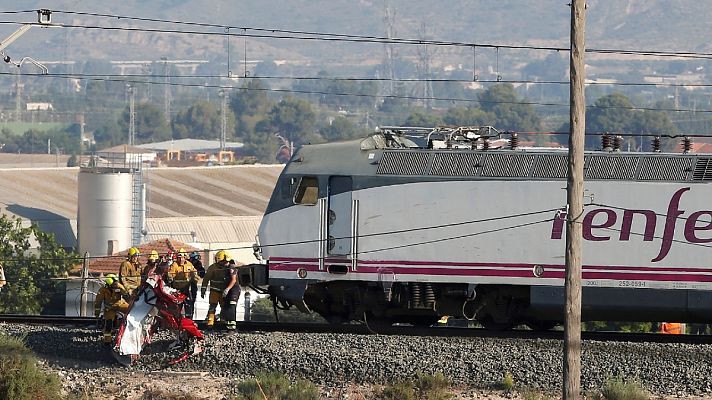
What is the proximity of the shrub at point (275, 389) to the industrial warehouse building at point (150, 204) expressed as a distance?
1349 inches

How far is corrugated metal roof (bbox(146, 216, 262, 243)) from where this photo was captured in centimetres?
9062

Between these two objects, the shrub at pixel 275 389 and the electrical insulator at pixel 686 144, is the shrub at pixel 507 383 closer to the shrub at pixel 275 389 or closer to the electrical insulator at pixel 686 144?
the shrub at pixel 275 389

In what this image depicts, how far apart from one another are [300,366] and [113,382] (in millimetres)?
3275

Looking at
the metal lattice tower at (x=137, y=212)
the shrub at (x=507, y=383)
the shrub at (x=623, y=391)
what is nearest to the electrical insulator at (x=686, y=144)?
the shrub at (x=623, y=391)

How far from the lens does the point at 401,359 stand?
77.3ft

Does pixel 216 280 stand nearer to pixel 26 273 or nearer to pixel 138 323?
pixel 138 323

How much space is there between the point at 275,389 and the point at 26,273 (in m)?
38.0

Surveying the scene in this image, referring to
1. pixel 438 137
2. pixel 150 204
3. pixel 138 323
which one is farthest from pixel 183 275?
pixel 150 204

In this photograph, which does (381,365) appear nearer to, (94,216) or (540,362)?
(540,362)

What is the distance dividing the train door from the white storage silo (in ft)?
178

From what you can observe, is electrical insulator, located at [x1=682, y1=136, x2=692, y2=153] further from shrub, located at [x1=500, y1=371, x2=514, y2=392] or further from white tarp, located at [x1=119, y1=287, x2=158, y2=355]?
white tarp, located at [x1=119, y1=287, x2=158, y2=355]

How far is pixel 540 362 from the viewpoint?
23344 mm

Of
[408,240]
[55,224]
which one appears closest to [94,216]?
[55,224]

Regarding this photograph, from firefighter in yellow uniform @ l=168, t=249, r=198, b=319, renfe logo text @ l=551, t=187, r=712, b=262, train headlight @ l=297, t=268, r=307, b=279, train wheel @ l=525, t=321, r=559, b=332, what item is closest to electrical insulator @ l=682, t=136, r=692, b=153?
renfe logo text @ l=551, t=187, r=712, b=262
